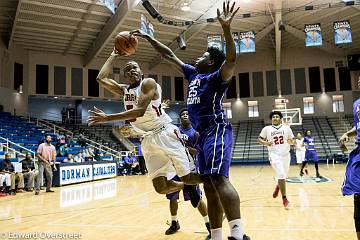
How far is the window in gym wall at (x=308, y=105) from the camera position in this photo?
1177 inches

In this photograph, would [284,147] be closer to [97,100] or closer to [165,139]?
[165,139]

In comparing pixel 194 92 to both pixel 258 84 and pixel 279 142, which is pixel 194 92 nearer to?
pixel 279 142

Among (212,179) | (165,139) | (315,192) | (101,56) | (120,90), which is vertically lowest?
(315,192)

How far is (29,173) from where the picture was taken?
440 inches

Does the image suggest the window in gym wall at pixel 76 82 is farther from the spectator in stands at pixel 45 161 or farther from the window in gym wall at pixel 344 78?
the window in gym wall at pixel 344 78

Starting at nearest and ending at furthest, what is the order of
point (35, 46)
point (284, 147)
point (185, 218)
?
point (185, 218)
point (284, 147)
point (35, 46)

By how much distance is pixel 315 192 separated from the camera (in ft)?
27.5

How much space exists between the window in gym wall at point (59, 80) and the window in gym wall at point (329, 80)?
21.6 m

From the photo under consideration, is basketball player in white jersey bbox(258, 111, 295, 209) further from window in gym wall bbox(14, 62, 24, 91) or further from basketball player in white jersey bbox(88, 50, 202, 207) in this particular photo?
window in gym wall bbox(14, 62, 24, 91)

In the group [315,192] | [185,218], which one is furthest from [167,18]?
[185,218]

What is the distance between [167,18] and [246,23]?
554 cm

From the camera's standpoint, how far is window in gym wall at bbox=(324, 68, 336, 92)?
2928 centimetres

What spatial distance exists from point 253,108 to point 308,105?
15.5ft

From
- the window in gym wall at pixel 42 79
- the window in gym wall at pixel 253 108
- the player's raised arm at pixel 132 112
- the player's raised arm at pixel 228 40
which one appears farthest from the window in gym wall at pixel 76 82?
the player's raised arm at pixel 228 40
